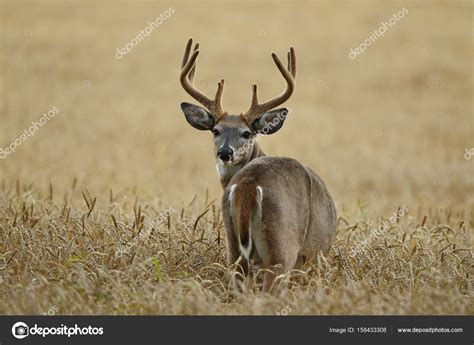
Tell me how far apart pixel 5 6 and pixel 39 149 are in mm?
15670

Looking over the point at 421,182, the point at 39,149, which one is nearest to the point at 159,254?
the point at 421,182

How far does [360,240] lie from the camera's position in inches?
328

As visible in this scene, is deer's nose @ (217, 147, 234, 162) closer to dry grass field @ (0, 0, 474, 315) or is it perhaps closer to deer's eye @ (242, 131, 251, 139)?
deer's eye @ (242, 131, 251, 139)

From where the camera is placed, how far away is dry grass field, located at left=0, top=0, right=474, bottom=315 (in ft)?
21.5

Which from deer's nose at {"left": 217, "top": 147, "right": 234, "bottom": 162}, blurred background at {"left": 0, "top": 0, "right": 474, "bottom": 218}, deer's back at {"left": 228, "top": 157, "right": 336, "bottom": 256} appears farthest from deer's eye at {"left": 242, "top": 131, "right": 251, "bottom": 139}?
blurred background at {"left": 0, "top": 0, "right": 474, "bottom": 218}

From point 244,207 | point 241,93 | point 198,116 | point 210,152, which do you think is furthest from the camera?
point 241,93

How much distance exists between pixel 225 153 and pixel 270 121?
2.15 ft

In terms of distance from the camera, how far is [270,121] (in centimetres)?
838

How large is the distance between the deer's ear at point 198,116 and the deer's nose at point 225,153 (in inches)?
26.3

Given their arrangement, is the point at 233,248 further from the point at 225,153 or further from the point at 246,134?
the point at 246,134

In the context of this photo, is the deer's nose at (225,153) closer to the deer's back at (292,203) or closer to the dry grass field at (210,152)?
the dry grass field at (210,152)

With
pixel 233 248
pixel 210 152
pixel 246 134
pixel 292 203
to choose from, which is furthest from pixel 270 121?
pixel 210 152
